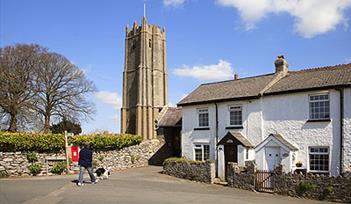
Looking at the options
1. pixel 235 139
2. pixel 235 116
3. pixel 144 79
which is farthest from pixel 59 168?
pixel 144 79

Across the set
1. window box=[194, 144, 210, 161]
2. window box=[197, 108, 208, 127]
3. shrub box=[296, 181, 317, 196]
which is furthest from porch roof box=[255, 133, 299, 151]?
window box=[197, 108, 208, 127]

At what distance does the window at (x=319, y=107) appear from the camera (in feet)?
71.4

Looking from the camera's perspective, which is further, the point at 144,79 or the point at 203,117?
the point at 144,79

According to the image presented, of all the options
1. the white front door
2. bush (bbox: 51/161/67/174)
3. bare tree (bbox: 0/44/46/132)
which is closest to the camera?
the white front door

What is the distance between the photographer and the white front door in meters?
22.9

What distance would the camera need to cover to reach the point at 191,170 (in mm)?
24719

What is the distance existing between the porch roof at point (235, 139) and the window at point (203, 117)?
281 centimetres

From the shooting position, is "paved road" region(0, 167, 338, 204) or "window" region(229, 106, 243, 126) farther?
"window" region(229, 106, 243, 126)

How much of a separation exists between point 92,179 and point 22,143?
768 centimetres

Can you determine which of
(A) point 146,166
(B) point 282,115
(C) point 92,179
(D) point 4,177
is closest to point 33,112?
(A) point 146,166

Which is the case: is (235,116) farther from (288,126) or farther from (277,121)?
(288,126)

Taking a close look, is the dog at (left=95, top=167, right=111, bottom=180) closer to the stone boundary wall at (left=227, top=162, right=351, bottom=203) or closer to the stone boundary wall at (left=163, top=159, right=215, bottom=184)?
the stone boundary wall at (left=163, top=159, right=215, bottom=184)

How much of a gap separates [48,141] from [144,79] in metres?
43.1

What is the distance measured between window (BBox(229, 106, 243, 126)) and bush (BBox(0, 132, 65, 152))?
39.4ft
